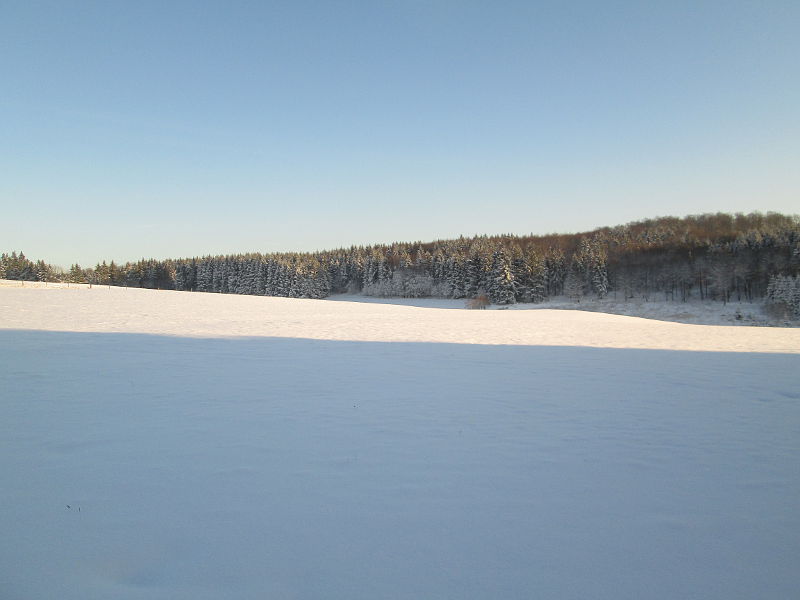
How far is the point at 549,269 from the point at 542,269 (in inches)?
360

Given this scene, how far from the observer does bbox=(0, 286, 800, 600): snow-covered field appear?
277 centimetres

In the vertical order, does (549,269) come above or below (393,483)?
above

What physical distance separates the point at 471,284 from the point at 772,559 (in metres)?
72.7

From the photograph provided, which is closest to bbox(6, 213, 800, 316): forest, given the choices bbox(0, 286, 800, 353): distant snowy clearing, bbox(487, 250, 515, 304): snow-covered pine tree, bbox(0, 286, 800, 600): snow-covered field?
bbox(487, 250, 515, 304): snow-covered pine tree

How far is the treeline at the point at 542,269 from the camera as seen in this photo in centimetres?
5844

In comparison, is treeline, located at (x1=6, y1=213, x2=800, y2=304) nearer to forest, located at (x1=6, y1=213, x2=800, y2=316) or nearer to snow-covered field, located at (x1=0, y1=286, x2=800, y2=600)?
forest, located at (x1=6, y1=213, x2=800, y2=316)

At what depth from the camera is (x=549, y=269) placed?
7894 cm

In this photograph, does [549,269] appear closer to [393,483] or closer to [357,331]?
[357,331]

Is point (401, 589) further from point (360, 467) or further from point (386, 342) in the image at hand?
point (386, 342)

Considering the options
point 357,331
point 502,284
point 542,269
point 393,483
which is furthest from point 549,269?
point 393,483

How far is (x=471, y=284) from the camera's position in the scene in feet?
245

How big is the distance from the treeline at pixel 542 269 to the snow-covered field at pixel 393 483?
198ft

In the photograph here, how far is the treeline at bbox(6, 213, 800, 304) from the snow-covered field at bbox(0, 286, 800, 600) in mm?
60297

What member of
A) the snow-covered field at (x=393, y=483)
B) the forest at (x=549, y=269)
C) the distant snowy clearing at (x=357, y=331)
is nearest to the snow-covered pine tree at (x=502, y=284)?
the forest at (x=549, y=269)
